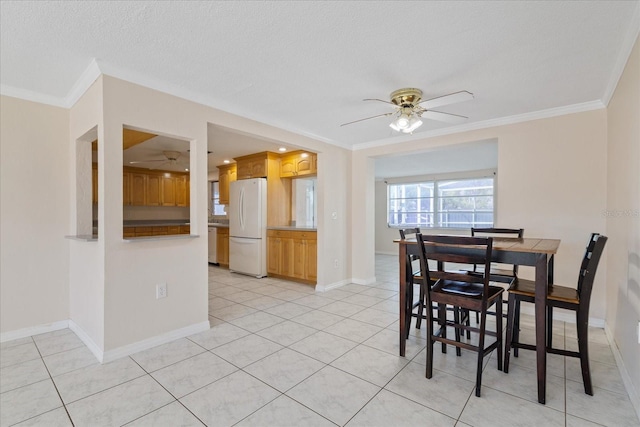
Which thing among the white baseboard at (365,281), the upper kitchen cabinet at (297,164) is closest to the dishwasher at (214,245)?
the upper kitchen cabinet at (297,164)

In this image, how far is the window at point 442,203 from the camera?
747cm

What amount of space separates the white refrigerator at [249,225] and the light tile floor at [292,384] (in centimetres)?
227

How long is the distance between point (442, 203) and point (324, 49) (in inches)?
271

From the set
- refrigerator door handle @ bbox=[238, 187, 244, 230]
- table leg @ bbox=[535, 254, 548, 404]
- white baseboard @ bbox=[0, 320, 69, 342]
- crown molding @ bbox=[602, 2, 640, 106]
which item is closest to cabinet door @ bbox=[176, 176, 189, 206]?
refrigerator door handle @ bbox=[238, 187, 244, 230]

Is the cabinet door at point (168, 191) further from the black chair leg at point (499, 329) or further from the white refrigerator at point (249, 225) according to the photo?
the black chair leg at point (499, 329)

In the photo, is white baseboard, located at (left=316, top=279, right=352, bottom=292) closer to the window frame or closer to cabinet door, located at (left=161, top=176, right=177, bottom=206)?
the window frame

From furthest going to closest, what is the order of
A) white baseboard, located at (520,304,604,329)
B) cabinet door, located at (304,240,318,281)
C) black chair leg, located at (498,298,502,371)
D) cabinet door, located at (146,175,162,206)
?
cabinet door, located at (146,175,162,206), cabinet door, located at (304,240,318,281), white baseboard, located at (520,304,604,329), black chair leg, located at (498,298,502,371)

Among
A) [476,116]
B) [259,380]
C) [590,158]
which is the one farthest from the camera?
[476,116]

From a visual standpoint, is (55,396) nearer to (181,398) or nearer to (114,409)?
(114,409)

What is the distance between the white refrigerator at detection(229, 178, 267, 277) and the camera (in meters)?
5.16

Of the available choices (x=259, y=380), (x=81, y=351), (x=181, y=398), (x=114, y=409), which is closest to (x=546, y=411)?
(x=259, y=380)

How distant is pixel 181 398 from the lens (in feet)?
6.03

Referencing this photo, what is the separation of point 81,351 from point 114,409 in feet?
3.47

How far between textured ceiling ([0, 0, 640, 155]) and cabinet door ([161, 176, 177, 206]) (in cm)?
402
